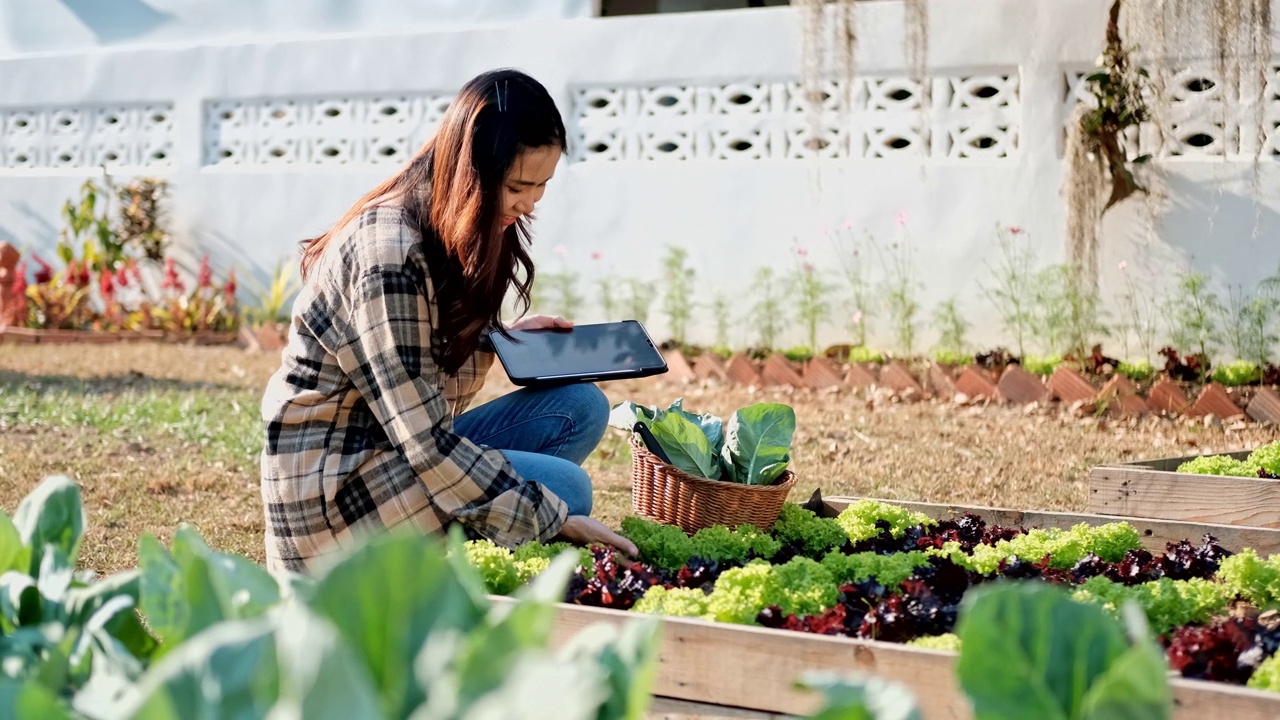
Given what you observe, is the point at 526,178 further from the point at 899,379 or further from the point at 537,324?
the point at 899,379

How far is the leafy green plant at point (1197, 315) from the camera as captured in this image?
709 centimetres

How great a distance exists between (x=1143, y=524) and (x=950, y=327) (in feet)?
14.8

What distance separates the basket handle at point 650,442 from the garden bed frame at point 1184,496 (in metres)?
1.31

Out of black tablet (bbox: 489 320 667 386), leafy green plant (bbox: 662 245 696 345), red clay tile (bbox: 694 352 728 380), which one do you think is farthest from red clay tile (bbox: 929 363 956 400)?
black tablet (bbox: 489 320 667 386)

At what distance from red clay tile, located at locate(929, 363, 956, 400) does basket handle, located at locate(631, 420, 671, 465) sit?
13.7 feet

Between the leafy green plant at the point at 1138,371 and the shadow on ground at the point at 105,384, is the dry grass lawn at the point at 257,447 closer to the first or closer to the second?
the shadow on ground at the point at 105,384

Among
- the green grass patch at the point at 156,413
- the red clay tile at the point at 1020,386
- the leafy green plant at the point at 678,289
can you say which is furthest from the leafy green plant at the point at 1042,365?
the green grass patch at the point at 156,413

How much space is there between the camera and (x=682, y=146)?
887cm

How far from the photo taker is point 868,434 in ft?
21.2

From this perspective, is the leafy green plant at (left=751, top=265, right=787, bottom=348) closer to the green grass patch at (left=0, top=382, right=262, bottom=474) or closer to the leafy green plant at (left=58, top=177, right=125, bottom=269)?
the green grass patch at (left=0, top=382, right=262, bottom=474)

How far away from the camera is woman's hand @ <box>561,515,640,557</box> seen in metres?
3.18

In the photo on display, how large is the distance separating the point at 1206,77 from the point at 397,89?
5.56 meters

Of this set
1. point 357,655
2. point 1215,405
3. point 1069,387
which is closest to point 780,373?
point 1069,387

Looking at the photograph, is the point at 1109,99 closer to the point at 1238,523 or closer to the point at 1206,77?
the point at 1206,77
